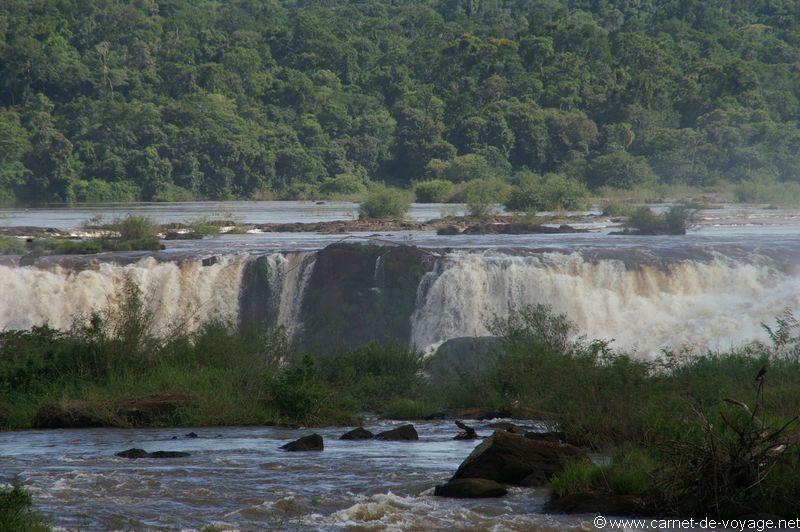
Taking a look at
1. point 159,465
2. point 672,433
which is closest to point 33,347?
point 159,465

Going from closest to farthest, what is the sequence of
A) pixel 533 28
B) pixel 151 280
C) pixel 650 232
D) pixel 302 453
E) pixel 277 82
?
pixel 302 453 → pixel 151 280 → pixel 650 232 → pixel 277 82 → pixel 533 28

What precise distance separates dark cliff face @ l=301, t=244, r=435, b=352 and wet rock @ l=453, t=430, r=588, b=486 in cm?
1261

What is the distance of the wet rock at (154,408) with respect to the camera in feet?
47.9

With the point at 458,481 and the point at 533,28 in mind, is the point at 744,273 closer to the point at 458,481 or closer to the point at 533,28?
the point at 458,481

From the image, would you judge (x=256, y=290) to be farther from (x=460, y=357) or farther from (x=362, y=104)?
(x=362, y=104)

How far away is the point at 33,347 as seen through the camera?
16.5m

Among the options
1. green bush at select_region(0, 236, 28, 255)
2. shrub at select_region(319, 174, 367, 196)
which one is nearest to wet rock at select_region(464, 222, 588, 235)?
green bush at select_region(0, 236, 28, 255)

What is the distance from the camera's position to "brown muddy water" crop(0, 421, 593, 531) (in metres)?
9.81

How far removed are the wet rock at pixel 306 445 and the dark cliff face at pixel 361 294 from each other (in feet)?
34.1

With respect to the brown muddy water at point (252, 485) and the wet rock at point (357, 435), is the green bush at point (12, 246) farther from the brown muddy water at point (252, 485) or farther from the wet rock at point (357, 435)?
the wet rock at point (357, 435)

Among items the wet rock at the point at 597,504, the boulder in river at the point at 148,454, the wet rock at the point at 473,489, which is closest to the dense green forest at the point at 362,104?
the boulder in river at the point at 148,454

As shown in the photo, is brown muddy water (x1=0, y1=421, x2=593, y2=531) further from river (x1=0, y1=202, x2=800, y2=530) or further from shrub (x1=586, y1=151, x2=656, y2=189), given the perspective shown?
shrub (x1=586, y1=151, x2=656, y2=189)

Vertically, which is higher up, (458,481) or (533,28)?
(533,28)

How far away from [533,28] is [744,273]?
199 feet
